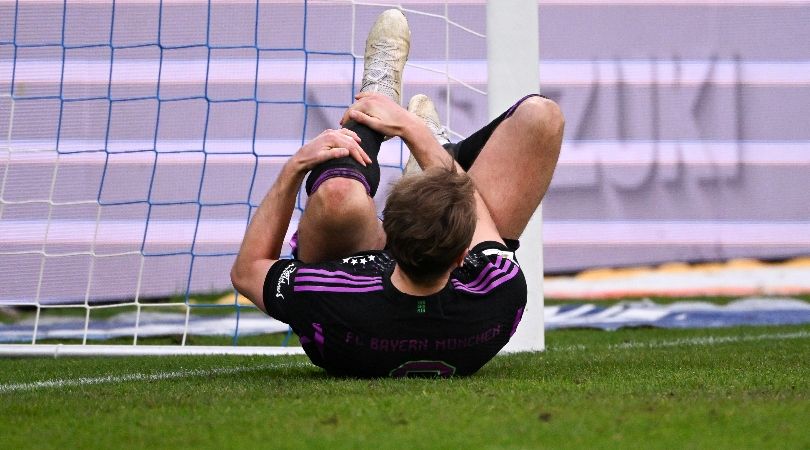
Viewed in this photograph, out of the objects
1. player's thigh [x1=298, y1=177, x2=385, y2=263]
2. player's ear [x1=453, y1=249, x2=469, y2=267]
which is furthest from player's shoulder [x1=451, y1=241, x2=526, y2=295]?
player's thigh [x1=298, y1=177, x2=385, y2=263]

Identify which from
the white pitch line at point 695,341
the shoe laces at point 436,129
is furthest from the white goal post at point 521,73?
the shoe laces at point 436,129

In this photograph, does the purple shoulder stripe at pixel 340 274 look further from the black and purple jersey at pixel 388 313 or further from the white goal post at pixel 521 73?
the white goal post at pixel 521 73

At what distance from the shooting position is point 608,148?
6.85 m

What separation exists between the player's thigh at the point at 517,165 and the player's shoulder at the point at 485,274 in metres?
0.26

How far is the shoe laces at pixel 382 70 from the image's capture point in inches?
125

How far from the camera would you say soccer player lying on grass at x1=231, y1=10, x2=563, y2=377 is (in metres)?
2.42

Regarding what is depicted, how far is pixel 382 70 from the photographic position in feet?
10.6

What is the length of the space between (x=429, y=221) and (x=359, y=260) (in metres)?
0.30

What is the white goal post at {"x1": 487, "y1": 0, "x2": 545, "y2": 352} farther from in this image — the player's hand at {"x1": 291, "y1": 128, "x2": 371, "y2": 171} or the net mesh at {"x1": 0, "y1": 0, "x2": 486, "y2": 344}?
the net mesh at {"x1": 0, "y1": 0, "x2": 486, "y2": 344}

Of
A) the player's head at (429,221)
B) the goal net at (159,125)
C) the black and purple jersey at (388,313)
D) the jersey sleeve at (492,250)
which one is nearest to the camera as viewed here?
the player's head at (429,221)

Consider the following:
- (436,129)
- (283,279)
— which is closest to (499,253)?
(283,279)

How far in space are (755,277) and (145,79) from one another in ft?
11.3

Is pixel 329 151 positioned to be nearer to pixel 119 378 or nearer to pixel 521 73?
pixel 119 378

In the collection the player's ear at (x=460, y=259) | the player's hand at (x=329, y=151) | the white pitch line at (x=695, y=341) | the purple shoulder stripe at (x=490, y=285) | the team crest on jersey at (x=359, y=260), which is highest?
the player's hand at (x=329, y=151)
